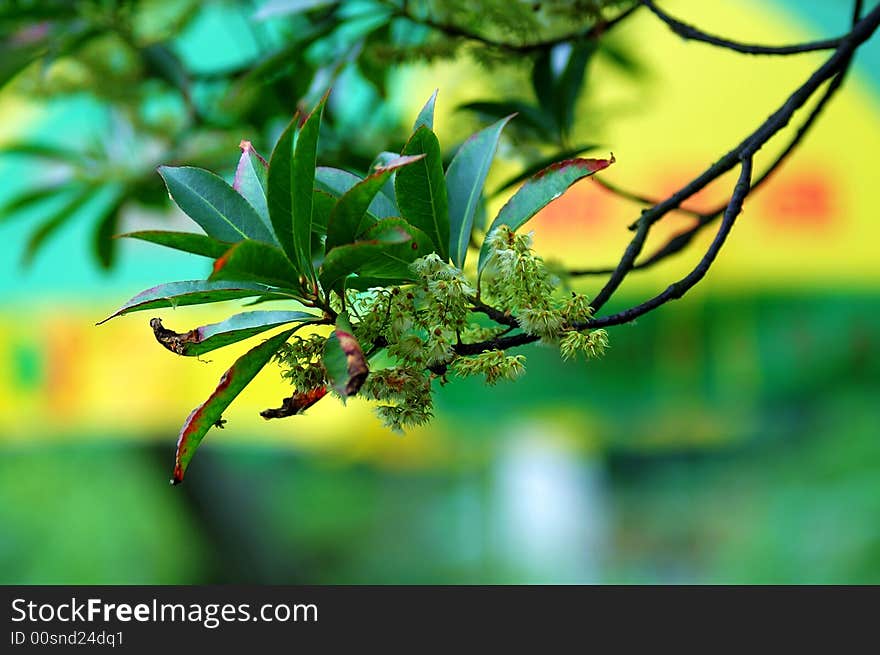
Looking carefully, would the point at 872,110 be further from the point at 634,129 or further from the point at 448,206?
the point at 448,206

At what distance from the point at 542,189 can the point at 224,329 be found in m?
0.18

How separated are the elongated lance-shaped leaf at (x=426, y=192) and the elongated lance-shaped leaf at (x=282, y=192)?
0.06 metres

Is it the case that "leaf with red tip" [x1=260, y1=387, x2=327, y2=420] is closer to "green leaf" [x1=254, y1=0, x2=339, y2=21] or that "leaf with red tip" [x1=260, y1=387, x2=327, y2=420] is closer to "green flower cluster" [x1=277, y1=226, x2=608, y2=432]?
"green flower cluster" [x1=277, y1=226, x2=608, y2=432]

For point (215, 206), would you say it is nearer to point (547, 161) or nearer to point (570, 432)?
point (547, 161)

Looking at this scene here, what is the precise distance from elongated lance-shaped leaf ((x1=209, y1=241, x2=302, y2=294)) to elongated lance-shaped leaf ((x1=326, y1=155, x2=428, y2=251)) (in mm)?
28

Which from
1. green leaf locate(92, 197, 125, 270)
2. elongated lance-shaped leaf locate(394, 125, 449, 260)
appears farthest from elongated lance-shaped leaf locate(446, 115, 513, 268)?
green leaf locate(92, 197, 125, 270)

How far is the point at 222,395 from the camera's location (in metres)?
0.47

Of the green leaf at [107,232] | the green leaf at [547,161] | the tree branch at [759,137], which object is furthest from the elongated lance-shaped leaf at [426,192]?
the green leaf at [107,232]

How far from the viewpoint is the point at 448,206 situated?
0.51 meters

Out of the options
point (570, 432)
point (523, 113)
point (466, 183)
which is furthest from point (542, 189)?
point (570, 432)

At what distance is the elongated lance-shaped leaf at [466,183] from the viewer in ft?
1.70

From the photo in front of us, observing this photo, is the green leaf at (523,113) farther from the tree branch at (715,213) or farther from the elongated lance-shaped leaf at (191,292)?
the elongated lance-shaped leaf at (191,292)

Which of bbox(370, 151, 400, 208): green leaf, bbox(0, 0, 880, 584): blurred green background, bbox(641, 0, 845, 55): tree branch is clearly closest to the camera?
bbox(370, 151, 400, 208): green leaf

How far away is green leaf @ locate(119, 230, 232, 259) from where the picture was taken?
0.46 meters
